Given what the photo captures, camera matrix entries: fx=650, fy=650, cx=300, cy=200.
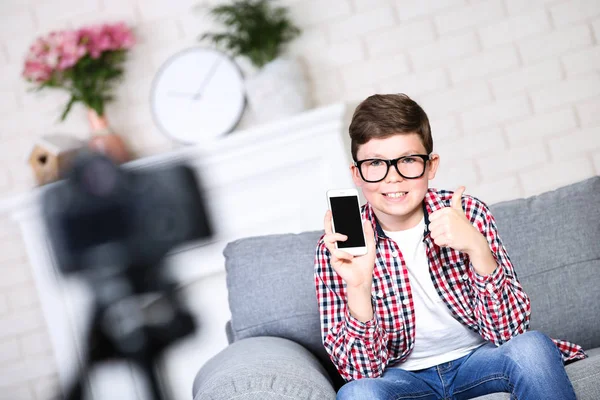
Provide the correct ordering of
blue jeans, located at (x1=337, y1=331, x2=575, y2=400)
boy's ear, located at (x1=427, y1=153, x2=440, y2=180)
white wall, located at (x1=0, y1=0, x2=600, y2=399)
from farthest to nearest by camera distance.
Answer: white wall, located at (x1=0, y1=0, x2=600, y2=399) < boy's ear, located at (x1=427, y1=153, x2=440, y2=180) < blue jeans, located at (x1=337, y1=331, x2=575, y2=400)

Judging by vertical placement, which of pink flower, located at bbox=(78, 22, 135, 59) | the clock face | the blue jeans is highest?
pink flower, located at bbox=(78, 22, 135, 59)

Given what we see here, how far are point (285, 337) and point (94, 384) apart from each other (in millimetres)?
1241

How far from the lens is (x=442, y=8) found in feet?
8.43

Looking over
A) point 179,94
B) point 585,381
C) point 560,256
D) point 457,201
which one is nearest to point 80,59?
point 179,94

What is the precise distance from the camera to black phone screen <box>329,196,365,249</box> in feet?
4.24

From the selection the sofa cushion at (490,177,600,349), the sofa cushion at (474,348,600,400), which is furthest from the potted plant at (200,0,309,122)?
the sofa cushion at (474,348,600,400)

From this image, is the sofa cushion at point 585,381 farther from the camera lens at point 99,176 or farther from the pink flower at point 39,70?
the pink flower at point 39,70

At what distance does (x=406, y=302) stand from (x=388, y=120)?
1.28 feet

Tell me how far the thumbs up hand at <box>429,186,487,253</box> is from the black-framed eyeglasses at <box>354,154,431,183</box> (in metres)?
0.12

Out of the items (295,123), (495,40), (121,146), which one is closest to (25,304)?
(121,146)

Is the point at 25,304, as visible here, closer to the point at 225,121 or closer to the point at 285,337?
the point at 225,121

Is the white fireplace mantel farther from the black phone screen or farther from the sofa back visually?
the black phone screen

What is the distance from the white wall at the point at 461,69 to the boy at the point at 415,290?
118 cm

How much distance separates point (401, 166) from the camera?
1.36 metres
